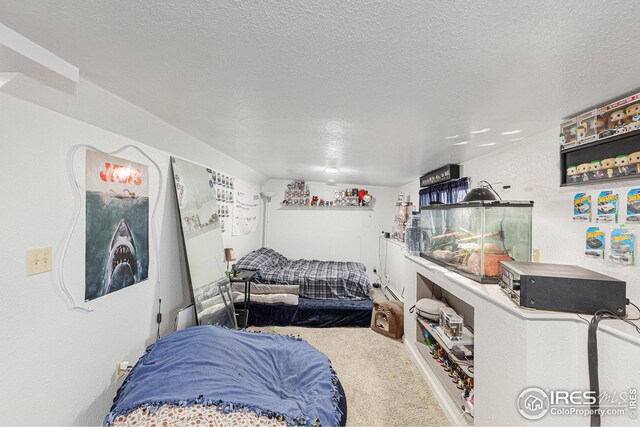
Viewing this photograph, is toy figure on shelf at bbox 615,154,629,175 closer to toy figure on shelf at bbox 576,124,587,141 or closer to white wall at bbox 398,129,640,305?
white wall at bbox 398,129,640,305

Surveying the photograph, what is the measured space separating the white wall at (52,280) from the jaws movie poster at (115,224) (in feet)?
0.23

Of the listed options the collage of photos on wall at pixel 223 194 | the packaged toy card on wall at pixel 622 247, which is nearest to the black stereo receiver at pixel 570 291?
the packaged toy card on wall at pixel 622 247

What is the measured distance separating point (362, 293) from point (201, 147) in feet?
9.11

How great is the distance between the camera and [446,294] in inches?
101

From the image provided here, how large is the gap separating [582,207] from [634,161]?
0.34m

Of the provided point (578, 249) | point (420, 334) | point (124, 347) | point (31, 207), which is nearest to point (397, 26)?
point (578, 249)

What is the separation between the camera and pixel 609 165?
1.29 metres

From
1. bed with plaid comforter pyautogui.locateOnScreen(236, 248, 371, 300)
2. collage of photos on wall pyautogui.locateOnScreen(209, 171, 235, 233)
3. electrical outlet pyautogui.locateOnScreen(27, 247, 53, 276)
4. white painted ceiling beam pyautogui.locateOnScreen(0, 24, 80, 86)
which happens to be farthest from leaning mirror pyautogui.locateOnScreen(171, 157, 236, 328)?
white painted ceiling beam pyautogui.locateOnScreen(0, 24, 80, 86)

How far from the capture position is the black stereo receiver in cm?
114

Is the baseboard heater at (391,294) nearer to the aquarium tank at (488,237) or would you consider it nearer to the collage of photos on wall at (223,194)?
the aquarium tank at (488,237)

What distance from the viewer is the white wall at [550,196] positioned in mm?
1297

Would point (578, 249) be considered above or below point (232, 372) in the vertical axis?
above

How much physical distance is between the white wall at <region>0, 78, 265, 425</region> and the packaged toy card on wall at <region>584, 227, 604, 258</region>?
9.17 ft

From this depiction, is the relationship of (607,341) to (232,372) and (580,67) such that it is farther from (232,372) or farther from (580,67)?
(232,372)
